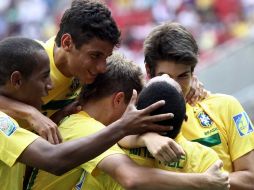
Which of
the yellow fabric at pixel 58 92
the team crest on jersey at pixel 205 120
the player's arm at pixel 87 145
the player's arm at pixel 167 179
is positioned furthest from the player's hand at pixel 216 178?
the yellow fabric at pixel 58 92

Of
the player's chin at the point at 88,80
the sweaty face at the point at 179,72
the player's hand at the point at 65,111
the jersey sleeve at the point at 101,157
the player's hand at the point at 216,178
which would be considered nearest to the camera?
the player's hand at the point at 216,178

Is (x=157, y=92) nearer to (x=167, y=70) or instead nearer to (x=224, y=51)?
(x=167, y=70)

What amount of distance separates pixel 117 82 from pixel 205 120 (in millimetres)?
569

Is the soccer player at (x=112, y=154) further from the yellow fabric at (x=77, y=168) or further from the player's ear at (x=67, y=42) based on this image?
the player's ear at (x=67, y=42)

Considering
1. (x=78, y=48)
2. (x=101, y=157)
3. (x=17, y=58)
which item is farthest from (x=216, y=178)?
(x=78, y=48)

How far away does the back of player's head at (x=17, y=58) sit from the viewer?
174 inches

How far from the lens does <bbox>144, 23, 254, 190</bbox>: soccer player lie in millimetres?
4535

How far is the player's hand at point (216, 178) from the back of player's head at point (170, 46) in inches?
42.4

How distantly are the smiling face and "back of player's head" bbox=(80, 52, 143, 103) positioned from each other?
0.97 feet

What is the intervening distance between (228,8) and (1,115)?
12.2 metres

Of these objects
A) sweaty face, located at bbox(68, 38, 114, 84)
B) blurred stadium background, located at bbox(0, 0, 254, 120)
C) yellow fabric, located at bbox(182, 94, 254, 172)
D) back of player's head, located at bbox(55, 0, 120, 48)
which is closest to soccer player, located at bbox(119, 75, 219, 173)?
yellow fabric, located at bbox(182, 94, 254, 172)

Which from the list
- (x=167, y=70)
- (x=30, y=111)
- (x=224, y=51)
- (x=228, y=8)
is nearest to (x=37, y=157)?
(x=30, y=111)

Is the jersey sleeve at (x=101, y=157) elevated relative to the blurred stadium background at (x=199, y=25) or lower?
elevated

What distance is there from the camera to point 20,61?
14.5 ft
